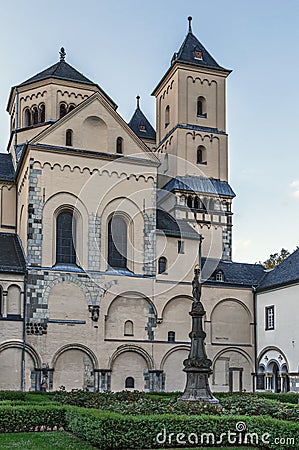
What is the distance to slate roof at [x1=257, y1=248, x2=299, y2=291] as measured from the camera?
4011 cm

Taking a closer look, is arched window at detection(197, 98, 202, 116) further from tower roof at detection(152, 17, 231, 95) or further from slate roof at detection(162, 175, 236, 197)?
slate roof at detection(162, 175, 236, 197)

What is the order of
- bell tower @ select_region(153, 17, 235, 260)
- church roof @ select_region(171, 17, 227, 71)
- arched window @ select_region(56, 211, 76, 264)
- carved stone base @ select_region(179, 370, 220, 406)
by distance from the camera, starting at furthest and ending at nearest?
church roof @ select_region(171, 17, 227, 71) < bell tower @ select_region(153, 17, 235, 260) < arched window @ select_region(56, 211, 76, 264) < carved stone base @ select_region(179, 370, 220, 406)

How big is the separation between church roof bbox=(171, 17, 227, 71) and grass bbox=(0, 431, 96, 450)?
41.2m

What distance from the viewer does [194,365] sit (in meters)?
23.7

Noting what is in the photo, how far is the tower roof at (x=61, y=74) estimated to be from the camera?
149 feet

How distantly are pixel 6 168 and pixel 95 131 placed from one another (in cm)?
807

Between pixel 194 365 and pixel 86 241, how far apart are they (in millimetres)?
16201

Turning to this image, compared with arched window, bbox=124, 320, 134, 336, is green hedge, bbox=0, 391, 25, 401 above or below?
below

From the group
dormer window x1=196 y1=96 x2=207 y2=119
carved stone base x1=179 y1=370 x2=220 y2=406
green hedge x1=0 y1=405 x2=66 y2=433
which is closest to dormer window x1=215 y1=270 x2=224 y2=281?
dormer window x1=196 y1=96 x2=207 y2=119

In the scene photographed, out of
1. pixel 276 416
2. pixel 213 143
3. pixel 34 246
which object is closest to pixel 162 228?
pixel 34 246

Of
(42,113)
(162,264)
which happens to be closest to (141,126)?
(42,113)

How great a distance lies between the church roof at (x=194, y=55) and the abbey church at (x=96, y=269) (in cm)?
1214

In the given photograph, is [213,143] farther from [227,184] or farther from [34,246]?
[34,246]

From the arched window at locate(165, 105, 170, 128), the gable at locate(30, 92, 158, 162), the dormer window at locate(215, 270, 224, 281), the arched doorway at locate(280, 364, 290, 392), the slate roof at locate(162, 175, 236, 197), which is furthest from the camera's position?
the arched window at locate(165, 105, 170, 128)
